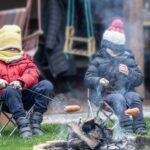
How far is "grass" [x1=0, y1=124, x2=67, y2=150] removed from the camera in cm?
718

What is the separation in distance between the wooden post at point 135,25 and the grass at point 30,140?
1951 mm

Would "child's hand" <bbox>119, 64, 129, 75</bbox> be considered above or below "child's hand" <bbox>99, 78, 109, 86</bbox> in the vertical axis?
above

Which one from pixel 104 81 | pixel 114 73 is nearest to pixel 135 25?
pixel 114 73

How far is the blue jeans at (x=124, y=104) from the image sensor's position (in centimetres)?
775

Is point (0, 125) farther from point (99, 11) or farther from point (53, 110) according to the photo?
point (99, 11)

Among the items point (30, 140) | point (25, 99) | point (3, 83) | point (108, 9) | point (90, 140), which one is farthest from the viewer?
point (108, 9)

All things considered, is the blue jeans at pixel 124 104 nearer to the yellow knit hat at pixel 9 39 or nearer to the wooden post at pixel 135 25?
the yellow knit hat at pixel 9 39

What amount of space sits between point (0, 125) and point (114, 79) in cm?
155

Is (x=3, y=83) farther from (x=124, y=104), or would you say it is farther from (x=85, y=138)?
(x=85, y=138)

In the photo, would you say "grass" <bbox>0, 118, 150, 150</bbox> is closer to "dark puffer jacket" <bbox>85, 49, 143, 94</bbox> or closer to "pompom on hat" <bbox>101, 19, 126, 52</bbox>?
"dark puffer jacket" <bbox>85, 49, 143, 94</bbox>

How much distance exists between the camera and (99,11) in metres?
11.6

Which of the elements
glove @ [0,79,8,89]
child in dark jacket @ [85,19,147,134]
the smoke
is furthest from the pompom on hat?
the smoke

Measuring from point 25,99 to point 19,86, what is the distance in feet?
0.96

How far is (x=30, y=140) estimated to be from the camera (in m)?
7.46
